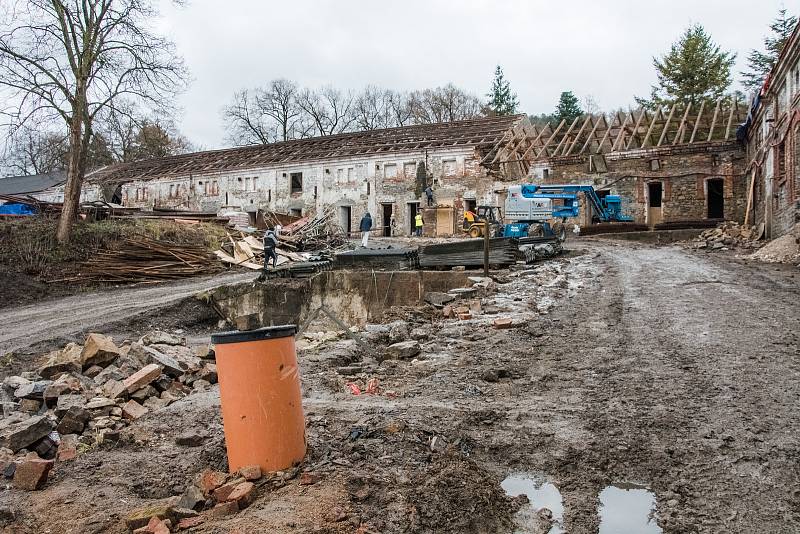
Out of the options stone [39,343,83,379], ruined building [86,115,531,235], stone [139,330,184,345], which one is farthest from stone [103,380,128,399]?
ruined building [86,115,531,235]

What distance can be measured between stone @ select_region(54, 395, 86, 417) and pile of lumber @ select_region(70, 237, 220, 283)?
14947 mm

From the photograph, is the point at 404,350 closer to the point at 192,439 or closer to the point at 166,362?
the point at 166,362

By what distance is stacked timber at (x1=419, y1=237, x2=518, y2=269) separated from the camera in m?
16.4

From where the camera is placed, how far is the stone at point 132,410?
625cm

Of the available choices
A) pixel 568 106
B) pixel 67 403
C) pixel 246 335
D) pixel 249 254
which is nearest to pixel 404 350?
pixel 67 403

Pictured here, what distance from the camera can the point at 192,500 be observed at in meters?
3.75

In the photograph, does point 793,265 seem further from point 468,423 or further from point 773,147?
point 468,423

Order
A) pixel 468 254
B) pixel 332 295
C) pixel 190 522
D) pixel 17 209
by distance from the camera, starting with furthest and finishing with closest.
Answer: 1. pixel 17 209
2. pixel 332 295
3. pixel 468 254
4. pixel 190 522

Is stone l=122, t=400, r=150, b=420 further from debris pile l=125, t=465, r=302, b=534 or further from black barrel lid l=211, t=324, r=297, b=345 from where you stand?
black barrel lid l=211, t=324, r=297, b=345

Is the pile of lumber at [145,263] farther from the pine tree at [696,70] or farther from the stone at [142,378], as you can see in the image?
the pine tree at [696,70]

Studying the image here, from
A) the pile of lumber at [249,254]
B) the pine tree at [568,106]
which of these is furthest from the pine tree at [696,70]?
the pile of lumber at [249,254]

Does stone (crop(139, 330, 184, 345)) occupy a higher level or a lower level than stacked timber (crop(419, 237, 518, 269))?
lower

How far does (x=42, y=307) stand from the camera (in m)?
17.6

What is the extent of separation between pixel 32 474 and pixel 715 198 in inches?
1182
